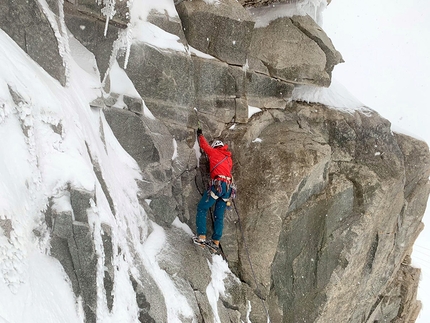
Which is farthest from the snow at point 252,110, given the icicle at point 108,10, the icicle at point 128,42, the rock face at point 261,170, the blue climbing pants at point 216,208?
the icicle at point 108,10

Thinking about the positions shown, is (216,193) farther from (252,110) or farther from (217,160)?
(252,110)

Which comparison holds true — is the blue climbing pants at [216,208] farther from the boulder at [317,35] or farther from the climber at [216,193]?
the boulder at [317,35]

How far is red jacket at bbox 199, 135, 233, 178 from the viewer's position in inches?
333

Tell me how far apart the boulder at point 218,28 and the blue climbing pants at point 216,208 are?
3622mm

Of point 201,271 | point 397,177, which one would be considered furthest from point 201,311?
point 397,177

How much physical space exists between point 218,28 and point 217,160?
3.45m

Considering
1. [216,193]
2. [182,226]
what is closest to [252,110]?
[216,193]

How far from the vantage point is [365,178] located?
34.2 feet

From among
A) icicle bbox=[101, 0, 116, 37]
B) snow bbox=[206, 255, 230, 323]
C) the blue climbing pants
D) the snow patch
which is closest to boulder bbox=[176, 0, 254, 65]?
icicle bbox=[101, 0, 116, 37]

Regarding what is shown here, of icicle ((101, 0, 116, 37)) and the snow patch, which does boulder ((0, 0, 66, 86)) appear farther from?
the snow patch

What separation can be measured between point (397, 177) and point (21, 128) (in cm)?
944

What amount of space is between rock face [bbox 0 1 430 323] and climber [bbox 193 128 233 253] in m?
0.34

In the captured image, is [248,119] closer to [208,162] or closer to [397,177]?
[208,162]

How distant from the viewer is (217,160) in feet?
28.1
